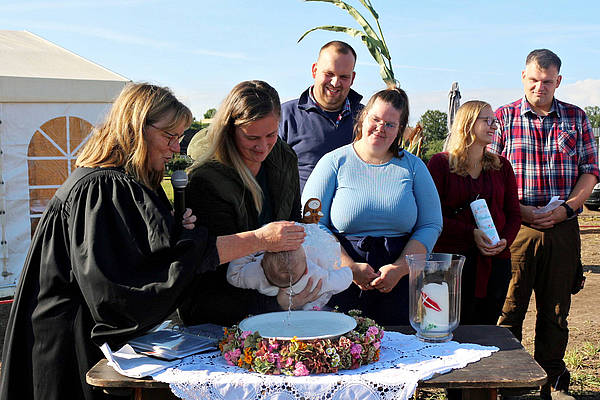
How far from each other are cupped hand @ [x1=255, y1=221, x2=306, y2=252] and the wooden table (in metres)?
0.52

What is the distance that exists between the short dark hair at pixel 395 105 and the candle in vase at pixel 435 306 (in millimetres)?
1100

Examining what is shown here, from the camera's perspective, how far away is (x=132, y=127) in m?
2.00

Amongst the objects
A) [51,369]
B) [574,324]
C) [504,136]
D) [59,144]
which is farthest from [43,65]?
[574,324]

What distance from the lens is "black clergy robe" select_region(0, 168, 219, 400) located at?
1840mm

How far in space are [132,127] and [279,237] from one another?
578 millimetres

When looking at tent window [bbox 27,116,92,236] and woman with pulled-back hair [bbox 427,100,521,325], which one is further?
tent window [bbox 27,116,92,236]

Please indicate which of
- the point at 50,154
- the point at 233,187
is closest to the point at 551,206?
the point at 233,187

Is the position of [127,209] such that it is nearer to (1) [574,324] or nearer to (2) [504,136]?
(2) [504,136]

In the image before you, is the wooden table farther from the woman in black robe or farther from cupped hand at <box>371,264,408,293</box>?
cupped hand at <box>371,264,408,293</box>

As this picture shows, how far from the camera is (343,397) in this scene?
1773mm

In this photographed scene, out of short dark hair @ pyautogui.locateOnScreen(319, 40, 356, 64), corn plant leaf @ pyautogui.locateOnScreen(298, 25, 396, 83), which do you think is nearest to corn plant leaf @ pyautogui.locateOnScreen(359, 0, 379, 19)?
corn plant leaf @ pyautogui.locateOnScreen(298, 25, 396, 83)

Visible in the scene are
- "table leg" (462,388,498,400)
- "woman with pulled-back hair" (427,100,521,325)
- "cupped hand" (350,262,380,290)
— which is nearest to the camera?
"table leg" (462,388,498,400)

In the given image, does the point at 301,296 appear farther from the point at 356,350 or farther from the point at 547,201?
the point at 547,201

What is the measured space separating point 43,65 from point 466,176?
4.94m
